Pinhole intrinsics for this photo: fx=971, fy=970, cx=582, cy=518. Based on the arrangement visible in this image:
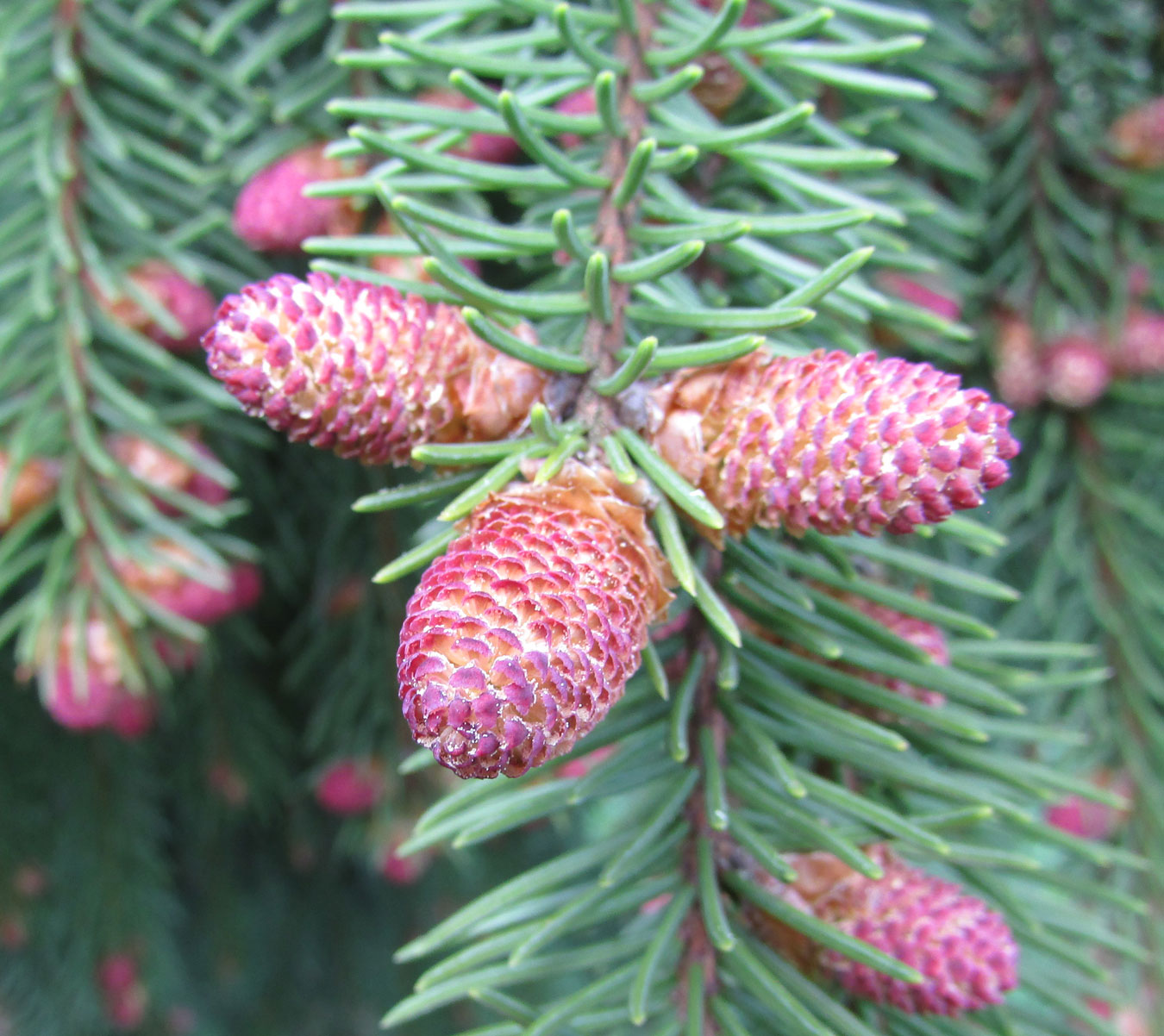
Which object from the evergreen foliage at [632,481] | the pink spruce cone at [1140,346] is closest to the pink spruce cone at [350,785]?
the evergreen foliage at [632,481]

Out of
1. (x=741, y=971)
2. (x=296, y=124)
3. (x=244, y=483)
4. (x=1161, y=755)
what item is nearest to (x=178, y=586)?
(x=244, y=483)

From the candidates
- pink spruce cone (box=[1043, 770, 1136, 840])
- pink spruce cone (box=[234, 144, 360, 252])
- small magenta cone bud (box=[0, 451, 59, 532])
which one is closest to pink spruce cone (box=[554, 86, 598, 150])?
pink spruce cone (box=[234, 144, 360, 252])

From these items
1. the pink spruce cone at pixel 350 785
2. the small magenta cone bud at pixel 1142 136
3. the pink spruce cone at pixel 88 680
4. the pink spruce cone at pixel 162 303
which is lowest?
the pink spruce cone at pixel 350 785

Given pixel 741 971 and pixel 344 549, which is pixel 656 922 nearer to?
pixel 741 971

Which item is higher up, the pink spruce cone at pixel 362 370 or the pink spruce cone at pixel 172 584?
the pink spruce cone at pixel 362 370

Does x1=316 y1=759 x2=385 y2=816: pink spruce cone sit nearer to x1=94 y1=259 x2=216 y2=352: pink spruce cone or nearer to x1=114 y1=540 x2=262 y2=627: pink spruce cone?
x1=114 y1=540 x2=262 y2=627: pink spruce cone

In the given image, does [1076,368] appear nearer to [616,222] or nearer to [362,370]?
[616,222]

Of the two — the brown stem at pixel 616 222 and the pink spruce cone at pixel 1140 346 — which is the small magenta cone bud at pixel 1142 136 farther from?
the brown stem at pixel 616 222

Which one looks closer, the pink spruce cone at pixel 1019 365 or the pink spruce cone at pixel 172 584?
the pink spruce cone at pixel 172 584
